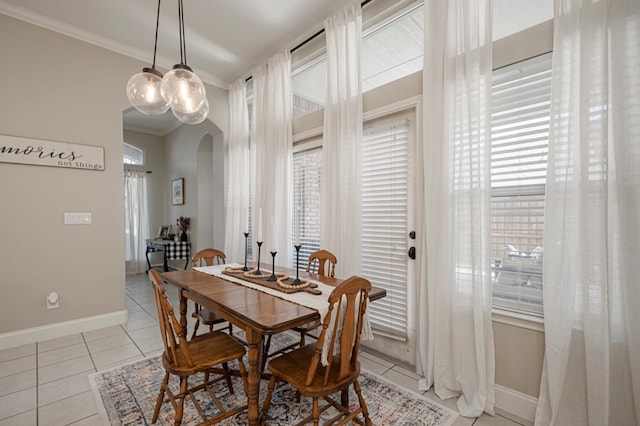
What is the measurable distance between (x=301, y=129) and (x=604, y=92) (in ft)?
8.36

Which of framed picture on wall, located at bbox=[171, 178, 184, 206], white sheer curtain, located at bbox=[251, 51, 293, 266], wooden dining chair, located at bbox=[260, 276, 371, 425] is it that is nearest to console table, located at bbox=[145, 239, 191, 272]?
framed picture on wall, located at bbox=[171, 178, 184, 206]

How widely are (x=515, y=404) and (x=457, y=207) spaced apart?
130 centimetres

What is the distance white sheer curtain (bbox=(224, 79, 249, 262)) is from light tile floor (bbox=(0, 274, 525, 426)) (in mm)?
1367

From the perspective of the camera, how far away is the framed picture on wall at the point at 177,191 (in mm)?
5883

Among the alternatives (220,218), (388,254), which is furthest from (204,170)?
(388,254)

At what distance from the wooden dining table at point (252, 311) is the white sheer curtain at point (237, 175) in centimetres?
197

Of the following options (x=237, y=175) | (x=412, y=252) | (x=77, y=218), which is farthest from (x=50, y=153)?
(x=412, y=252)

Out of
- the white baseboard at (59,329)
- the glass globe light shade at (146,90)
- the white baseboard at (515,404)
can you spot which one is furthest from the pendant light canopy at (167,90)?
the white baseboard at (515,404)

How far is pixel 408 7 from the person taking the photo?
243cm

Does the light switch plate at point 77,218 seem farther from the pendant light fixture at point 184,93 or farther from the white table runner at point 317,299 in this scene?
the white table runner at point 317,299

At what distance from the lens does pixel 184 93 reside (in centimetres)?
207

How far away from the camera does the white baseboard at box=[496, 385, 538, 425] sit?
5.79 feet

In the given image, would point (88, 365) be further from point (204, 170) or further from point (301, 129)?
point (204, 170)

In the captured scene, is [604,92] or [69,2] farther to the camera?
[69,2]
